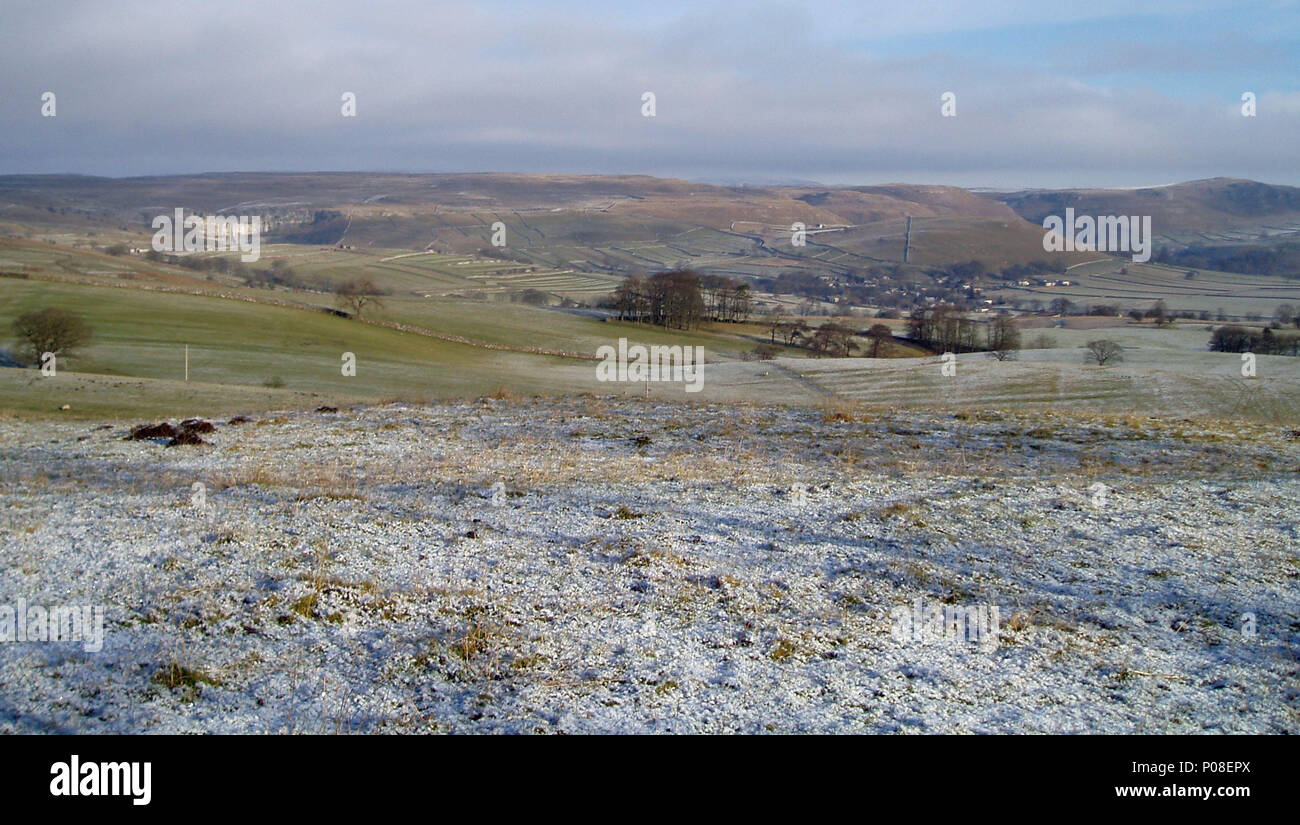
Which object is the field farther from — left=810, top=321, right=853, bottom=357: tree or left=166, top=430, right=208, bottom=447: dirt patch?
left=166, top=430, right=208, bottom=447: dirt patch

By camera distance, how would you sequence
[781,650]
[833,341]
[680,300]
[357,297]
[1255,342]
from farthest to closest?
[680,300], [833,341], [357,297], [1255,342], [781,650]

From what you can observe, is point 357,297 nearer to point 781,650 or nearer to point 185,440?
point 185,440

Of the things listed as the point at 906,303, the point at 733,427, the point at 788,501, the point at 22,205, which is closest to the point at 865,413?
the point at 733,427

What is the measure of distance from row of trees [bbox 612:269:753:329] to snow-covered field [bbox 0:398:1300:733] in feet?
204

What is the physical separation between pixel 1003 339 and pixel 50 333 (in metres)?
60.6

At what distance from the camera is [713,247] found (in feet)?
527

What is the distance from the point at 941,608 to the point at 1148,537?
4.42m

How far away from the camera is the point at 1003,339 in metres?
63.0

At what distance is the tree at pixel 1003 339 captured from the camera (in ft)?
199

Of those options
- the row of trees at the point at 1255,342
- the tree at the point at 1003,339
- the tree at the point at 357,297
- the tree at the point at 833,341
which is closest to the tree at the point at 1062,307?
the row of trees at the point at 1255,342

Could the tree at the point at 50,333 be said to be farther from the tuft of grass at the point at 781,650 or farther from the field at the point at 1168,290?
the field at the point at 1168,290

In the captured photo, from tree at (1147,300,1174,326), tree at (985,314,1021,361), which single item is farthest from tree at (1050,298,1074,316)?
tree at (985,314,1021,361)

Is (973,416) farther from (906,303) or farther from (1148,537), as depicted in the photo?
(906,303)

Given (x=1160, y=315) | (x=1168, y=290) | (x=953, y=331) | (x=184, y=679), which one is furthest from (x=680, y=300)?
(x=1168, y=290)
